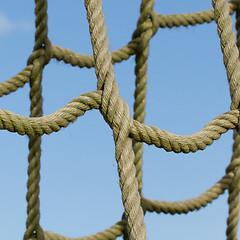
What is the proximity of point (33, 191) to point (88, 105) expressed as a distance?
358mm

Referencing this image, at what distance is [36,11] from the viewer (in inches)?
46.3

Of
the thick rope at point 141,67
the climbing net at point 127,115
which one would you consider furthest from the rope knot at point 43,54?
the thick rope at point 141,67

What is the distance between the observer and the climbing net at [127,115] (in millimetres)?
854

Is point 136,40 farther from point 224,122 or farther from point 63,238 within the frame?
point 63,238

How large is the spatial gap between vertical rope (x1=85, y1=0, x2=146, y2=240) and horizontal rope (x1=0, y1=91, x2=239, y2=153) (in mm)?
22

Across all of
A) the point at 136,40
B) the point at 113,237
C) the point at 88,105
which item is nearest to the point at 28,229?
the point at 113,237

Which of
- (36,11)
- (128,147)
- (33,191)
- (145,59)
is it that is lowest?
(33,191)

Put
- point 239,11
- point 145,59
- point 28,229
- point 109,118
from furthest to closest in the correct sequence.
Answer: point 239,11
point 145,59
point 28,229
point 109,118

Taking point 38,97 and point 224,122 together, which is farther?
point 38,97

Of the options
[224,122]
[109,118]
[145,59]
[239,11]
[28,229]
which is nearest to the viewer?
[109,118]

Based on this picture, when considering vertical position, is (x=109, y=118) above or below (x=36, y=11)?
below

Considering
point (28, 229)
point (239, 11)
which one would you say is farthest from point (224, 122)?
point (239, 11)

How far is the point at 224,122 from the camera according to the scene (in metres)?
0.98

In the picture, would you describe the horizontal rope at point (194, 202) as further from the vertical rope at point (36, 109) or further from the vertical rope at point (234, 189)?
the vertical rope at point (36, 109)
